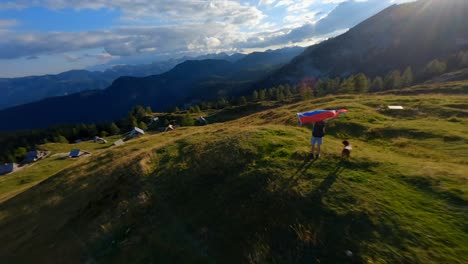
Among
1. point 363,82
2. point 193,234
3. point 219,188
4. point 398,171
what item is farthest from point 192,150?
point 363,82

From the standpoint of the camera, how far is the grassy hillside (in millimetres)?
11336

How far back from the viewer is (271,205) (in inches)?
563

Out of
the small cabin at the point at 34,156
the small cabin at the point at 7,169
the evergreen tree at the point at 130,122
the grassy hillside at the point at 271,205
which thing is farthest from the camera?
the evergreen tree at the point at 130,122


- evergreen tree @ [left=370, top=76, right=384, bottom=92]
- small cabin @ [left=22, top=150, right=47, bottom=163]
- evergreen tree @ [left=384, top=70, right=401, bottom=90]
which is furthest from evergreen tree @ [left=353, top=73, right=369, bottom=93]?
small cabin @ [left=22, top=150, right=47, bottom=163]

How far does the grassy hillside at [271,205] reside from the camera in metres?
11.3

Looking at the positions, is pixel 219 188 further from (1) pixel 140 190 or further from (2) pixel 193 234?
(1) pixel 140 190

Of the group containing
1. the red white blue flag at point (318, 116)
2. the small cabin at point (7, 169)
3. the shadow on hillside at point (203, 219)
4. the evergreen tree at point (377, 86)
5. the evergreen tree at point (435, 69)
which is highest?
the red white blue flag at point (318, 116)

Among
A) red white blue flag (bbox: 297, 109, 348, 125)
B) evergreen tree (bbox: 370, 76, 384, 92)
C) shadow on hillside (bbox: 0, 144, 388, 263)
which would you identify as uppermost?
red white blue flag (bbox: 297, 109, 348, 125)

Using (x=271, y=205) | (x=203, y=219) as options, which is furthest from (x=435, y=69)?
(x=203, y=219)

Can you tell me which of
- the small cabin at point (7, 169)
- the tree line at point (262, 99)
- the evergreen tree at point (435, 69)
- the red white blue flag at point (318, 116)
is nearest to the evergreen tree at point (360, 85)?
the tree line at point (262, 99)

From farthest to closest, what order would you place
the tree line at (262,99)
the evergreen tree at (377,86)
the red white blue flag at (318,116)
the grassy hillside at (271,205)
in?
the evergreen tree at (377,86), the tree line at (262,99), the red white blue flag at (318,116), the grassy hillside at (271,205)

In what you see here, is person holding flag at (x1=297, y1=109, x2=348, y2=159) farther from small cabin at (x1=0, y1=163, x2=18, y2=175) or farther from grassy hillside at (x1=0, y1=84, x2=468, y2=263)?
small cabin at (x1=0, y1=163, x2=18, y2=175)

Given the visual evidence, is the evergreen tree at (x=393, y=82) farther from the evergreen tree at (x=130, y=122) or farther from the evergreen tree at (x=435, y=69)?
the evergreen tree at (x=130, y=122)

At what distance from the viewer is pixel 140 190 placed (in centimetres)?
2019
